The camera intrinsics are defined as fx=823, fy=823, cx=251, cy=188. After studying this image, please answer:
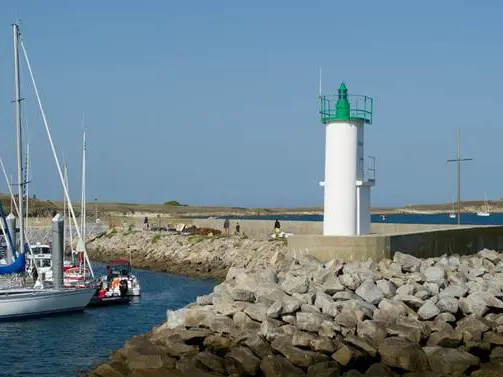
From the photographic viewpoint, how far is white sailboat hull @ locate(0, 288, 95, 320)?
25484 mm

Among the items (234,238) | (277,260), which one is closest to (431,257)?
(277,260)

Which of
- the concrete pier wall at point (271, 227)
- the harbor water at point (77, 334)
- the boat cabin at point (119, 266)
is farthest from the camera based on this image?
the boat cabin at point (119, 266)

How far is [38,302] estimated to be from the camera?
2606cm

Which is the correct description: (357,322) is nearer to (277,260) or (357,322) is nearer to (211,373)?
(211,373)

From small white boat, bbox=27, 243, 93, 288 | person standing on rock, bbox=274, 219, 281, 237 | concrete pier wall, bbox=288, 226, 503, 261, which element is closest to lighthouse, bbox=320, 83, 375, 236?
concrete pier wall, bbox=288, 226, 503, 261

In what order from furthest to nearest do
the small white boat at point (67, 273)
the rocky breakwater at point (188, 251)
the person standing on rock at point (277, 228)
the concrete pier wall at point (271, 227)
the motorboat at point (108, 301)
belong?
the person standing on rock at point (277, 228)
the rocky breakwater at point (188, 251)
the concrete pier wall at point (271, 227)
the motorboat at point (108, 301)
the small white boat at point (67, 273)

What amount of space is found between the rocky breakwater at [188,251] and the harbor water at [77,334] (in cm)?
502

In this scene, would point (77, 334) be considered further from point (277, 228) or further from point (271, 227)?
point (271, 227)

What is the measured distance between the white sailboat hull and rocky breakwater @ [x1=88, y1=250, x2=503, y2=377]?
8935mm

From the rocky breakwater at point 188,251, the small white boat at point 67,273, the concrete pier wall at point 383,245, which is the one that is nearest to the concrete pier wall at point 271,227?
the rocky breakwater at point 188,251

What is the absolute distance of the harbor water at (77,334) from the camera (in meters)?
19.2

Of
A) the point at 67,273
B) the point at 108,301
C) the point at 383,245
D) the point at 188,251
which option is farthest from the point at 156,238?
the point at 383,245

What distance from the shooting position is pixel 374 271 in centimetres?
1992

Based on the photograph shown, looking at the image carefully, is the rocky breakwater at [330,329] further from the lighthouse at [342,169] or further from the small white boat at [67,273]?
the small white boat at [67,273]
